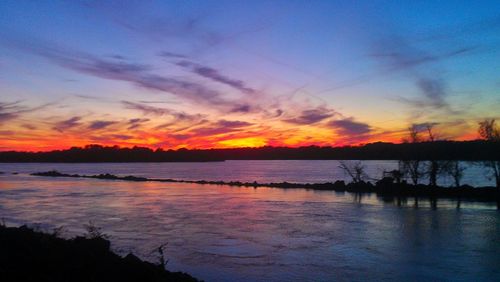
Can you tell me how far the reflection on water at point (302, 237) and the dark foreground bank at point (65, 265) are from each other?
284 centimetres

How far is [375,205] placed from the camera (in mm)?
34156

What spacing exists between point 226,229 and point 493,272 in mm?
11883

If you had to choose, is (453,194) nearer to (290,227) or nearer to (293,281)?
(290,227)

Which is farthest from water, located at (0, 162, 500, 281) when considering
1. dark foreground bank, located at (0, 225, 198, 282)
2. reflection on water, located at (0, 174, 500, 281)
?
dark foreground bank, located at (0, 225, 198, 282)

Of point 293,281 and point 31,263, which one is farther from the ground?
point 31,263

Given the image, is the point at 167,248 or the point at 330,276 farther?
the point at 167,248

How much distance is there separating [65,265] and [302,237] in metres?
11.3

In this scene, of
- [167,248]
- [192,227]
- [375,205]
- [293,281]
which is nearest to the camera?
[293,281]

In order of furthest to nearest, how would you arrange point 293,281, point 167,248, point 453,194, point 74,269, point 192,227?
point 453,194 → point 192,227 → point 167,248 → point 293,281 → point 74,269

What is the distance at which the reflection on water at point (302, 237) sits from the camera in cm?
1380

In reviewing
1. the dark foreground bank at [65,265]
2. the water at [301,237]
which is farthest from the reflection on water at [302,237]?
the dark foreground bank at [65,265]

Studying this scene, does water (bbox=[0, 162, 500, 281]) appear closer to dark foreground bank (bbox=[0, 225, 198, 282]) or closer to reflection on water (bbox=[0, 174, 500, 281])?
reflection on water (bbox=[0, 174, 500, 281])

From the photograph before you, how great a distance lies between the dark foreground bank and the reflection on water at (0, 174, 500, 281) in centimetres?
284

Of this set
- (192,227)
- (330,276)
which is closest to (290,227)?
(192,227)
